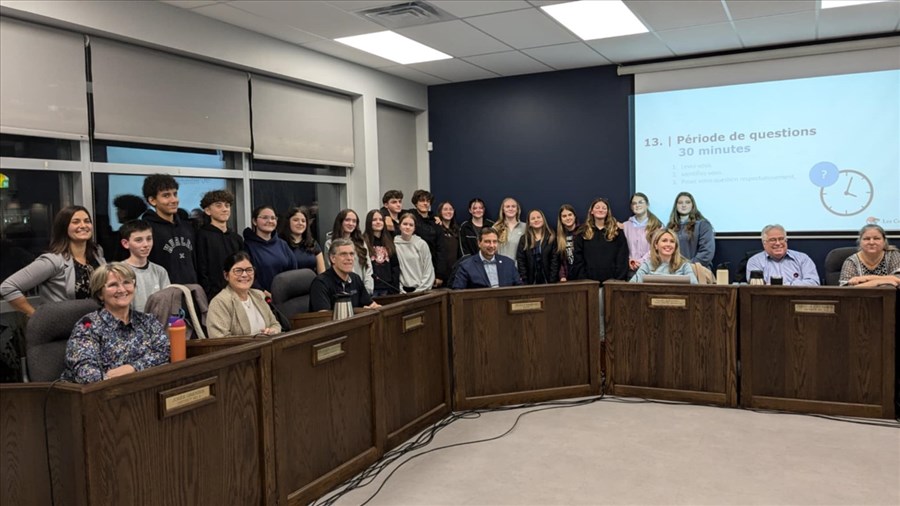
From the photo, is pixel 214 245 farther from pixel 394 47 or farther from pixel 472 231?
pixel 472 231

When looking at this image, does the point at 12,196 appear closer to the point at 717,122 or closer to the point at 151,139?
the point at 151,139

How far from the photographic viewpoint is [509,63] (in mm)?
7121

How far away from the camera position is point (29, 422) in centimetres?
230

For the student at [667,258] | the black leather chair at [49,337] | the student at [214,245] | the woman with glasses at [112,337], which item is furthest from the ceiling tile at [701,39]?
the black leather chair at [49,337]

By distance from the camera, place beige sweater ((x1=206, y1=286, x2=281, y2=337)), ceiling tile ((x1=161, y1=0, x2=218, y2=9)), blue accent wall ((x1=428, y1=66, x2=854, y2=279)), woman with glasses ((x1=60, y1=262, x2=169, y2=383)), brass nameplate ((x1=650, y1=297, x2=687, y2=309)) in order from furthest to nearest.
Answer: blue accent wall ((x1=428, y1=66, x2=854, y2=279)) → ceiling tile ((x1=161, y1=0, x2=218, y2=9)) → brass nameplate ((x1=650, y1=297, x2=687, y2=309)) → beige sweater ((x1=206, y1=286, x2=281, y2=337)) → woman with glasses ((x1=60, y1=262, x2=169, y2=383))

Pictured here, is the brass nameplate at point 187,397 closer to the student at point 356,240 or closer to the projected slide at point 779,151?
the student at point 356,240

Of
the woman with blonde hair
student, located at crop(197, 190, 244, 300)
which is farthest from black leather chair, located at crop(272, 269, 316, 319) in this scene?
the woman with blonde hair

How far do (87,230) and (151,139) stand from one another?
119cm

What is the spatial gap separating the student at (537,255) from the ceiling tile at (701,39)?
204 cm

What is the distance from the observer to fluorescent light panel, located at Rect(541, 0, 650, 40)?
203 inches

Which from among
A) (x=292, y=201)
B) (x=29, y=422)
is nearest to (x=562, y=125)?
(x=292, y=201)

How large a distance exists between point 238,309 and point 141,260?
2.61 feet

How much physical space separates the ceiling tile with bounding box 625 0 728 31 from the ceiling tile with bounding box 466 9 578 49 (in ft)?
2.31

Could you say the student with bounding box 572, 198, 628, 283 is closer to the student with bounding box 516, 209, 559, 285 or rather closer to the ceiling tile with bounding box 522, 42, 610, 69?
the student with bounding box 516, 209, 559, 285
